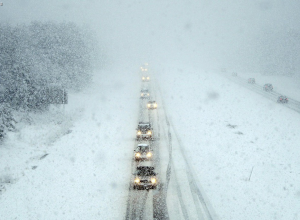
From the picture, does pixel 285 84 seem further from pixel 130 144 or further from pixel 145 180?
pixel 145 180

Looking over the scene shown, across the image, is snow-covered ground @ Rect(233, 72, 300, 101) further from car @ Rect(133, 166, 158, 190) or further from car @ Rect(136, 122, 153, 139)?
car @ Rect(133, 166, 158, 190)

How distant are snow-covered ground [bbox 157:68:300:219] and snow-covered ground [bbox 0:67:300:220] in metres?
0.06

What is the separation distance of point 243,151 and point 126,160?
384 inches

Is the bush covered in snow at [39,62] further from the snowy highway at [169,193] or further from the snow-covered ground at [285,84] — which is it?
the snow-covered ground at [285,84]

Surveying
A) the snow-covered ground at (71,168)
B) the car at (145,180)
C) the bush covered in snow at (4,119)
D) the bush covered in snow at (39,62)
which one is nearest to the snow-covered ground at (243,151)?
the car at (145,180)

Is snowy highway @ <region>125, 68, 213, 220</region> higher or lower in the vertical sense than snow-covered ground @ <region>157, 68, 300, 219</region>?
lower

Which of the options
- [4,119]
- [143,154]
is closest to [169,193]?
[143,154]

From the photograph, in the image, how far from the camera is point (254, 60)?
80062mm

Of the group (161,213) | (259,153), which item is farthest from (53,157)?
(259,153)

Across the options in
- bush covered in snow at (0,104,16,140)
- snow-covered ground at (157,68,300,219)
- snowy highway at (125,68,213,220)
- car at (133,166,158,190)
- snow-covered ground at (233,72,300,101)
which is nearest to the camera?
snowy highway at (125,68,213,220)

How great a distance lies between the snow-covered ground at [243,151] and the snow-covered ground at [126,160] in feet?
0.21

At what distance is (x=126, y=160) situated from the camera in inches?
736

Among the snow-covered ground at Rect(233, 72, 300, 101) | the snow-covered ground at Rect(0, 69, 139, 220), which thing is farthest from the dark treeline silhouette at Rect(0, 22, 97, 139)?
the snow-covered ground at Rect(233, 72, 300, 101)

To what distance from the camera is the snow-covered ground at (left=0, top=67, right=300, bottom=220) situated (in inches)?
519
